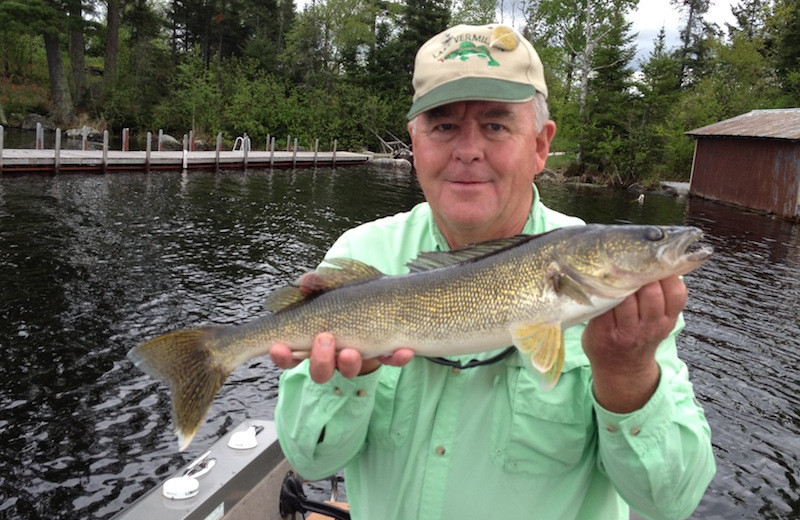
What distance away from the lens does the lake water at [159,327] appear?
24.2 ft

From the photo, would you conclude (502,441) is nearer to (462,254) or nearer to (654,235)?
(462,254)

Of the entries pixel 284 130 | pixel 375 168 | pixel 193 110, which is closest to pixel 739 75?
pixel 375 168

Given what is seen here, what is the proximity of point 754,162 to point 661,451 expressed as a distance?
36921 mm

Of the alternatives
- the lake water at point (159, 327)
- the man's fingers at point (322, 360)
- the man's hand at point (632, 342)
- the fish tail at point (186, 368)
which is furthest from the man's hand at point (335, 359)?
the lake water at point (159, 327)

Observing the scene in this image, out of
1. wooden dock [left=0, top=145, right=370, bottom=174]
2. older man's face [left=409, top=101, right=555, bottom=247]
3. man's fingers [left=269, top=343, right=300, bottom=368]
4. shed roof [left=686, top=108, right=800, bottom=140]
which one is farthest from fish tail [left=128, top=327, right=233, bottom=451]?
shed roof [left=686, top=108, right=800, bottom=140]

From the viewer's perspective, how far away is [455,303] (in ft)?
8.46

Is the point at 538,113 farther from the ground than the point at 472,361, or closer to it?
farther from the ground

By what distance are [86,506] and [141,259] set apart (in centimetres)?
922

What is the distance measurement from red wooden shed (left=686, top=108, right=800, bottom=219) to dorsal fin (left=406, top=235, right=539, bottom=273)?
3239cm

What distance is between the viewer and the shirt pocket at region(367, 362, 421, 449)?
253 cm

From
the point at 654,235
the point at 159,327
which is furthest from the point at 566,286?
the point at 159,327

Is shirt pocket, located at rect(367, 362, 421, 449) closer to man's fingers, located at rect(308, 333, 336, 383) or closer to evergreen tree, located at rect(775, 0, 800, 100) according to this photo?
man's fingers, located at rect(308, 333, 336, 383)

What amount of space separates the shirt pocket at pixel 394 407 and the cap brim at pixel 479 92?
3.74 feet

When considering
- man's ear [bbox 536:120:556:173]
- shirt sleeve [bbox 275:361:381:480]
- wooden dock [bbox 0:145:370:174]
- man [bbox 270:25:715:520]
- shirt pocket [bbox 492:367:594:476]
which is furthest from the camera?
wooden dock [bbox 0:145:370:174]
